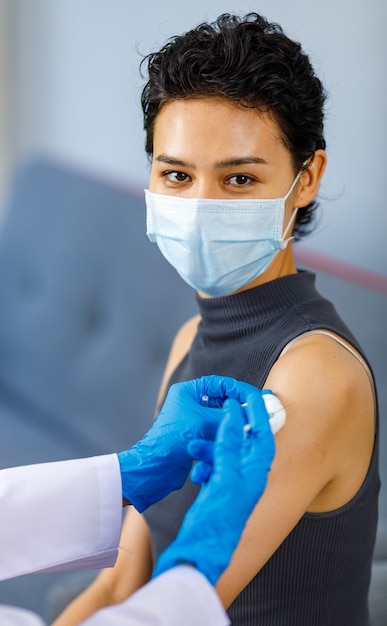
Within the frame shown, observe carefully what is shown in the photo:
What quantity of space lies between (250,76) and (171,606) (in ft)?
2.68

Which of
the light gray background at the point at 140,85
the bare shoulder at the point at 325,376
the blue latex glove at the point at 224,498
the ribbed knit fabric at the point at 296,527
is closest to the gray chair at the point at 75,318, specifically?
the light gray background at the point at 140,85

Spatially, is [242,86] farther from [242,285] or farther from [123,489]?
[123,489]

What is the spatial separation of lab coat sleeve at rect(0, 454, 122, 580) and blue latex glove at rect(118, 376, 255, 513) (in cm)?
3

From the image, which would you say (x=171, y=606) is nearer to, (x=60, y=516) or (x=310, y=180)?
(x=60, y=516)

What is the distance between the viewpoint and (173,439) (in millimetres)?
1037

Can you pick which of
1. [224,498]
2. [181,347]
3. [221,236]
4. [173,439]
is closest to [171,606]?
[224,498]

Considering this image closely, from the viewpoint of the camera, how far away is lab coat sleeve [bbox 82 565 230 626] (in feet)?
2.32

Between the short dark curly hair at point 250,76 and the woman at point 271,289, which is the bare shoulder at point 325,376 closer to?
the woman at point 271,289

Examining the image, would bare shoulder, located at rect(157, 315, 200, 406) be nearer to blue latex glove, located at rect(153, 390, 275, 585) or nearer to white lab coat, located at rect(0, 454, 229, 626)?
white lab coat, located at rect(0, 454, 229, 626)

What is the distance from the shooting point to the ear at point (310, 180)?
134 centimetres

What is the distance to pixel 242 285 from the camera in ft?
4.39

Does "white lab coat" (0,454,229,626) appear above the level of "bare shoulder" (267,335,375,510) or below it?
below

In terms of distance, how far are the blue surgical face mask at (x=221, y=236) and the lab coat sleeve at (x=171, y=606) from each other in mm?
623

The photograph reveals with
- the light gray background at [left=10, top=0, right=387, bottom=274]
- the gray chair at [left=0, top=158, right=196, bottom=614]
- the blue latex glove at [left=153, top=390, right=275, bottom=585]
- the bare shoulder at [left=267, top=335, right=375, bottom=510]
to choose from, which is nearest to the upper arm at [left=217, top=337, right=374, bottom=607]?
the bare shoulder at [left=267, top=335, right=375, bottom=510]
